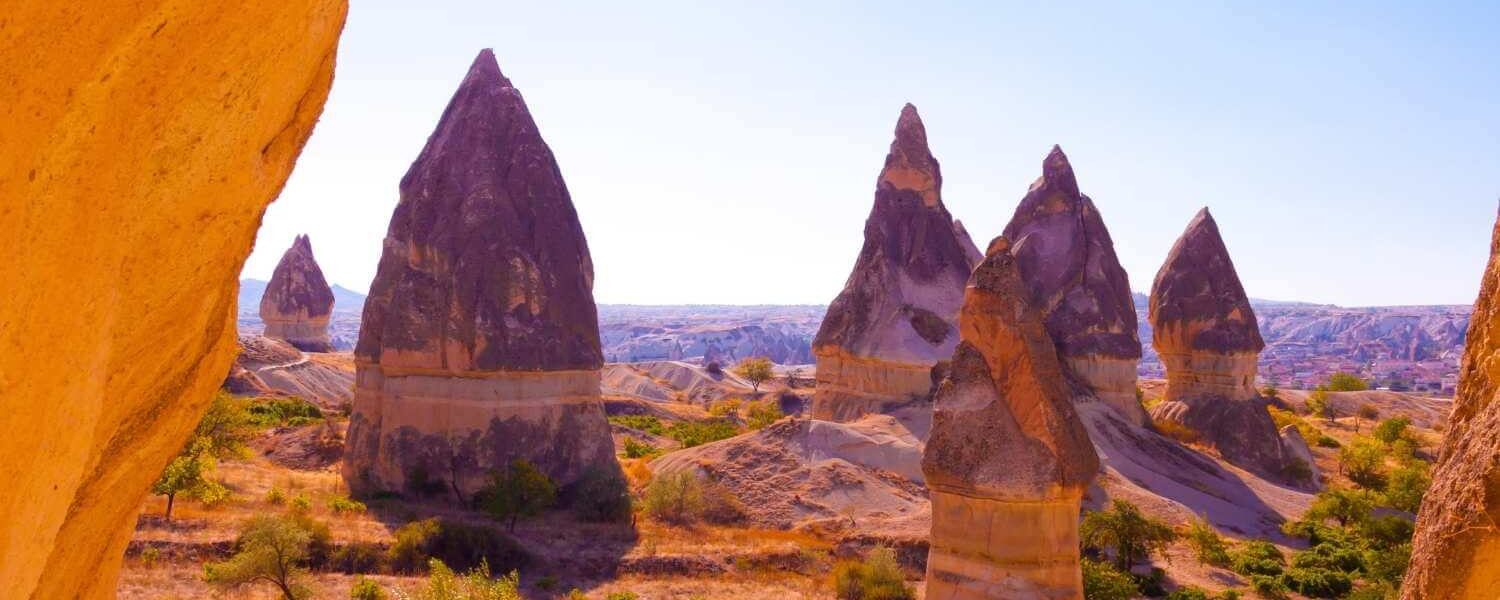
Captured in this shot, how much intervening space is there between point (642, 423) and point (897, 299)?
1441cm

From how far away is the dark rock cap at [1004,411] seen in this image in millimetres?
8695

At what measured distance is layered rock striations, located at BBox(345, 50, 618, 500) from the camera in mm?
19062

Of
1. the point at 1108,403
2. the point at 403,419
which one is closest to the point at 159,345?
the point at 403,419

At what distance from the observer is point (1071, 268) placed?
27438mm

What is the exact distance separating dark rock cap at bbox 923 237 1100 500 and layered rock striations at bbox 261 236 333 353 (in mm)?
47311

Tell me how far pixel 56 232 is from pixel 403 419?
1786cm

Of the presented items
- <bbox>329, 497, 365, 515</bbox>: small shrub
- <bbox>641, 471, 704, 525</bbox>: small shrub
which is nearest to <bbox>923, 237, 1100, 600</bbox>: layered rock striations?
<bbox>641, 471, 704, 525</bbox>: small shrub

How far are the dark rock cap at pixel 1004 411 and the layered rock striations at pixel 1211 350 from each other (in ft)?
68.3

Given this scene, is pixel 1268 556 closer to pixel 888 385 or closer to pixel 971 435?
pixel 888 385

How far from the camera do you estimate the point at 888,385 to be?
24109 millimetres

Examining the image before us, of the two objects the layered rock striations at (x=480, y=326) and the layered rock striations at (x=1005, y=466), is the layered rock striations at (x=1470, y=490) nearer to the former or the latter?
the layered rock striations at (x=1005, y=466)

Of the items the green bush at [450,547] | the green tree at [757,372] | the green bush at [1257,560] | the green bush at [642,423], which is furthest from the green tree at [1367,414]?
the green bush at [450,547]

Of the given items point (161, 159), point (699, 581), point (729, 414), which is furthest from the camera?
point (729, 414)

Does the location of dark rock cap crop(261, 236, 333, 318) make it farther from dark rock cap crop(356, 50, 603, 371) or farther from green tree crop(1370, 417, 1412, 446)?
green tree crop(1370, 417, 1412, 446)
